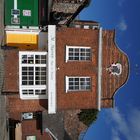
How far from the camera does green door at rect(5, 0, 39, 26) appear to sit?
3353cm

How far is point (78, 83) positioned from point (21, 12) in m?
8.63

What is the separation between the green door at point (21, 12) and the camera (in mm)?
33531

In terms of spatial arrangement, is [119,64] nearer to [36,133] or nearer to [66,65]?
[66,65]

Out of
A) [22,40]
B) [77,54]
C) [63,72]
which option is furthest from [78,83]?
[22,40]

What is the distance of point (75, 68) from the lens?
1222 inches

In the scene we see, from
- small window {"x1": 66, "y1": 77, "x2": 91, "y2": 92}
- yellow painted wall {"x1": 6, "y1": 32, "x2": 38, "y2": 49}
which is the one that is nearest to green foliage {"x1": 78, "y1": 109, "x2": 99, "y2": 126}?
small window {"x1": 66, "y1": 77, "x2": 91, "y2": 92}

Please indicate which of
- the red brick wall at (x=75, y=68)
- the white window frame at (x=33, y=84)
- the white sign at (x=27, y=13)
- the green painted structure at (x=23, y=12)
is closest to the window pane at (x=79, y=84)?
the red brick wall at (x=75, y=68)

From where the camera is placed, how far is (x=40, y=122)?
40812 mm

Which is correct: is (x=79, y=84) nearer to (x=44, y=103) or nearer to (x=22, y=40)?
(x=44, y=103)

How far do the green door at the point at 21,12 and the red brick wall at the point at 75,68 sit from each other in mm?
4596

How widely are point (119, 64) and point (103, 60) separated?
1551 millimetres

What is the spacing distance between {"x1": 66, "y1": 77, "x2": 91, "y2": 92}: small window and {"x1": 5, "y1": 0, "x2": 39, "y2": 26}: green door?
6742 mm

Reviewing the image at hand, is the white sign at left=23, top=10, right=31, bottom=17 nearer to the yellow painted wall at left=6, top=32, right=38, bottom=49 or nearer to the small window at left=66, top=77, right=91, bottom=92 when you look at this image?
the yellow painted wall at left=6, top=32, right=38, bottom=49

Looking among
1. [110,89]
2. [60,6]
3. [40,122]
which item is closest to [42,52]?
[110,89]
